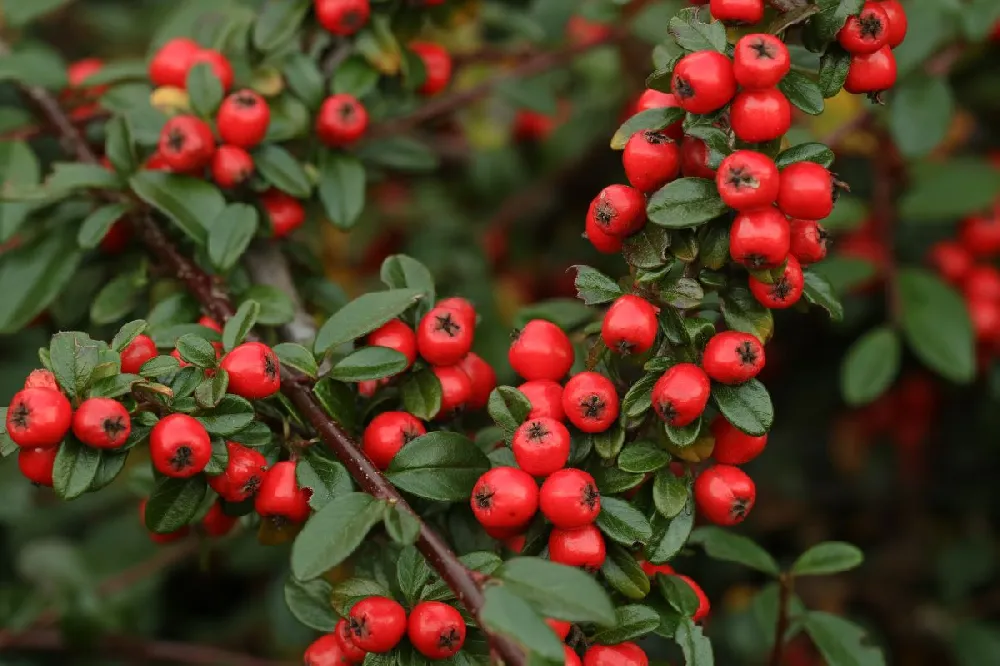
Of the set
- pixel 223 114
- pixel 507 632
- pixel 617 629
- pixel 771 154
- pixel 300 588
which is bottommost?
pixel 300 588

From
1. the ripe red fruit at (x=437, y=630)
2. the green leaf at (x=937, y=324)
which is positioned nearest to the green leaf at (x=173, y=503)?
the ripe red fruit at (x=437, y=630)

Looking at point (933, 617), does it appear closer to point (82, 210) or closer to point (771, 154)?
point (771, 154)

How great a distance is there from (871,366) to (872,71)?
54.9 inches

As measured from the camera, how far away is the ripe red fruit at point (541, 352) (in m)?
1.68

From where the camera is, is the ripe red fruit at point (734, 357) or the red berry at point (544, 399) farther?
the red berry at point (544, 399)

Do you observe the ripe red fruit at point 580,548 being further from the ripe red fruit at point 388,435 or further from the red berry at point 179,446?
the red berry at point 179,446

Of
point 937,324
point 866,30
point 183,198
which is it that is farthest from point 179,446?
point 937,324

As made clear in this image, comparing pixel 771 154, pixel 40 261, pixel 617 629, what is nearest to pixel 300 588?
pixel 617 629

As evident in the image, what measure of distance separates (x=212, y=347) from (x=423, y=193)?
199cm

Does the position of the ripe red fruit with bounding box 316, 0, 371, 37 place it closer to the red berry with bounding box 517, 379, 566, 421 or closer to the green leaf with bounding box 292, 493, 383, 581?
the red berry with bounding box 517, 379, 566, 421

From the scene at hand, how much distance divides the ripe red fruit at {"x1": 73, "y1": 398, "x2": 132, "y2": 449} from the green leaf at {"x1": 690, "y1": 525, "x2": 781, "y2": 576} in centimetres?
109

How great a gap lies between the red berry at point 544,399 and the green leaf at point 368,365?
22 centimetres

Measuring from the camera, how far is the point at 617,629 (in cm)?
149

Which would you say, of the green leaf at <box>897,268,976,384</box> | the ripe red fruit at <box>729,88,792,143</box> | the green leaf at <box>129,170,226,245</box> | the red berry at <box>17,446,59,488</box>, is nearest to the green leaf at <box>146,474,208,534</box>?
the red berry at <box>17,446,59,488</box>
